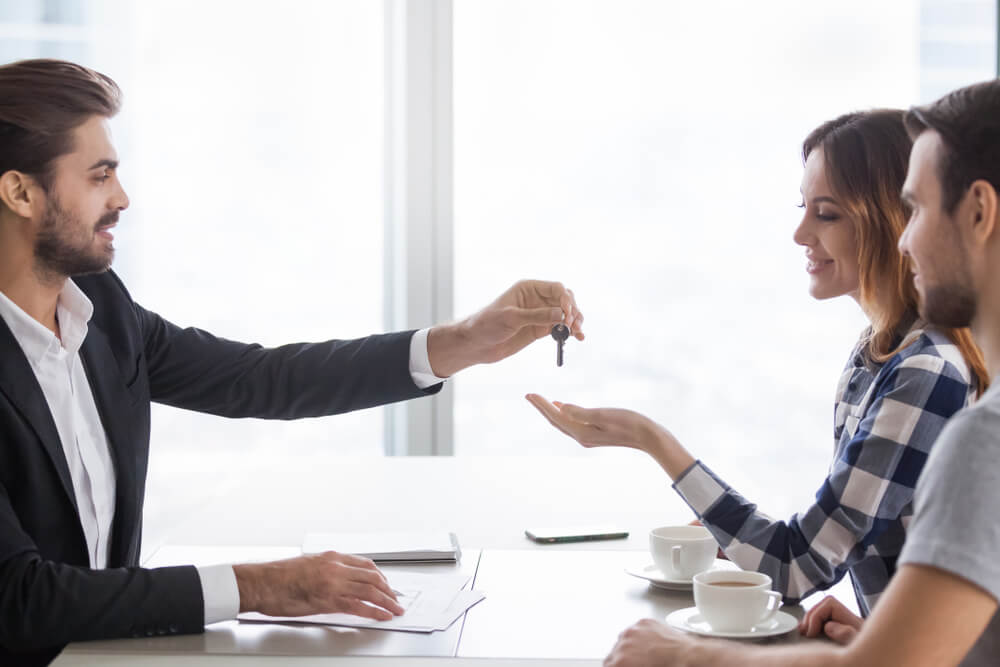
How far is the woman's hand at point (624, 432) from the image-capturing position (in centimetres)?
163

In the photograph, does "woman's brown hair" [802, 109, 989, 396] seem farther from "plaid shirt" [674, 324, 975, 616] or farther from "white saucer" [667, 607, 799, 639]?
"white saucer" [667, 607, 799, 639]

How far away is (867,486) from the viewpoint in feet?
4.84

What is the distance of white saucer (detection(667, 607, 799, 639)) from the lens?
1.27 meters

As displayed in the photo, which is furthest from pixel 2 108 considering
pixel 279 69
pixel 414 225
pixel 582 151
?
pixel 582 151

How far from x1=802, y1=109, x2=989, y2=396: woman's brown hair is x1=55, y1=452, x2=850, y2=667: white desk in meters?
0.56

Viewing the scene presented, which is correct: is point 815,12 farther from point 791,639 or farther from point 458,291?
point 791,639

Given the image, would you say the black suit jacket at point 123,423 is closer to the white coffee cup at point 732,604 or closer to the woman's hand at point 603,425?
the woman's hand at point 603,425

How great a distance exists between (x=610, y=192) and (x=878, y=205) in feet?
6.81

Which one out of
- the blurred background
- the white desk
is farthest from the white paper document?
the blurred background

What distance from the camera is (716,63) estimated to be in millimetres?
3717

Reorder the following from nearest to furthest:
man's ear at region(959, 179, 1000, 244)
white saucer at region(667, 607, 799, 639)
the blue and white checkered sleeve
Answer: man's ear at region(959, 179, 1000, 244)
white saucer at region(667, 607, 799, 639)
the blue and white checkered sleeve

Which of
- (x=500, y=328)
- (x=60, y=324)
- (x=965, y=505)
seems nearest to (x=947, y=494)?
(x=965, y=505)

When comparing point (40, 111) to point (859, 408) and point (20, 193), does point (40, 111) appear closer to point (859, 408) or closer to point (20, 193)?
point (20, 193)

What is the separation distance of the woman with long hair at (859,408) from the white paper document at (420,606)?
34 cm
